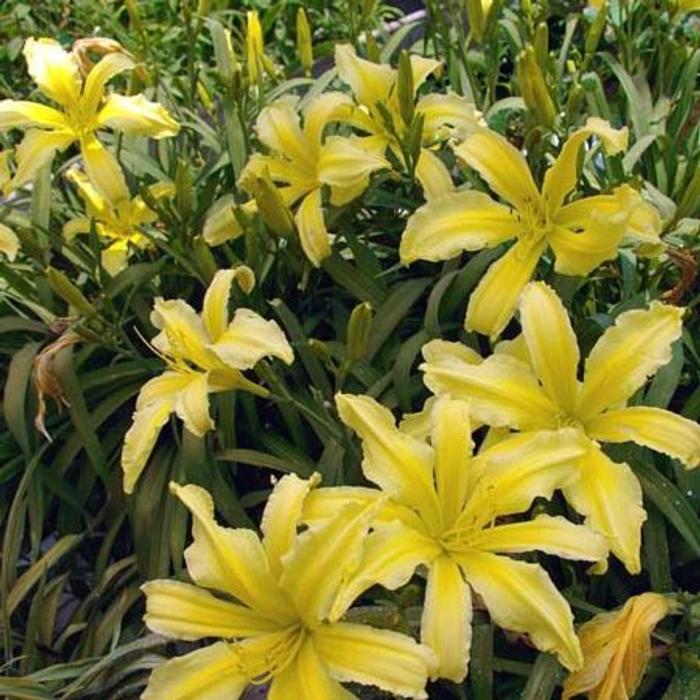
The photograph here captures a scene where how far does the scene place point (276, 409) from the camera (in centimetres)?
158

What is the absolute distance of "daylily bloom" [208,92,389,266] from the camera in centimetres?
139

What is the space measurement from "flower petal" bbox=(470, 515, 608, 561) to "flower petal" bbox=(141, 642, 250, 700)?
0.26 m

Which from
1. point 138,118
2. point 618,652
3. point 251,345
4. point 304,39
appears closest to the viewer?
point 618,652

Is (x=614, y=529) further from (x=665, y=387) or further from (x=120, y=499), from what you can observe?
(x=120, y=499)

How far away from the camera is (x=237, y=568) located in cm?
105

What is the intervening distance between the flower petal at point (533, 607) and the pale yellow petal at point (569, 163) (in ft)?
1.52

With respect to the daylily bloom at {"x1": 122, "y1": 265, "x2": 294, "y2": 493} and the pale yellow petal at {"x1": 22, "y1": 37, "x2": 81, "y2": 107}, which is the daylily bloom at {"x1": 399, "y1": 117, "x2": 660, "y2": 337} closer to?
the daylily bloom at {"x1": 122, "y1": 265, "x2": 294, "y2": 493}

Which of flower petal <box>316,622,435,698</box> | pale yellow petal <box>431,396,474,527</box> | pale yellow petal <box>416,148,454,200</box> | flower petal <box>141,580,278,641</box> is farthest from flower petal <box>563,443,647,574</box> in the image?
pale yellow petal <box>416,148,454,200</box>

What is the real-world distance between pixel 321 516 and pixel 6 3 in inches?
110

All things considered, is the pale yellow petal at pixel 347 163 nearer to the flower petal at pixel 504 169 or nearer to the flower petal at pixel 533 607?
the flower petal at pixel 504 169

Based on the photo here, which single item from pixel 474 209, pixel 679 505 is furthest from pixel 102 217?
pixel 679 505

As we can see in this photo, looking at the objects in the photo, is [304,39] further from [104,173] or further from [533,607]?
[533,607]

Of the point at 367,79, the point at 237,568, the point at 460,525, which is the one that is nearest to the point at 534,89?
the point at 367,79

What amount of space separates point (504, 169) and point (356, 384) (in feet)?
1.18
